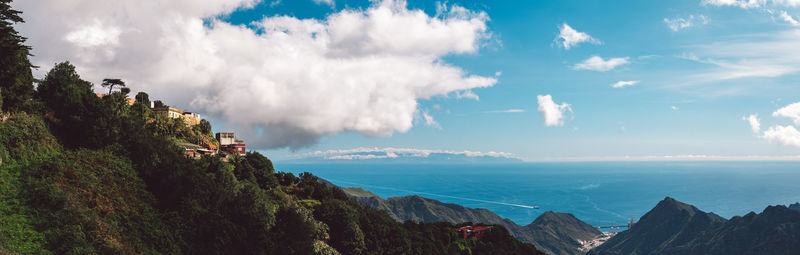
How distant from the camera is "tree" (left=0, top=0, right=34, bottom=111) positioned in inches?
1302

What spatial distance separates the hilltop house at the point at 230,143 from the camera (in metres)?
67.5

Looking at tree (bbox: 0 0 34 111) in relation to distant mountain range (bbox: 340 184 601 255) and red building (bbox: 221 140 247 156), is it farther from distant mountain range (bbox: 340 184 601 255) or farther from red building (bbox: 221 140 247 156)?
distant mountain range (bbox: 340 184 601 255)

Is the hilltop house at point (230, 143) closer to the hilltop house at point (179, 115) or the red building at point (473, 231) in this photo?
the hilltop house at point (179, 115)

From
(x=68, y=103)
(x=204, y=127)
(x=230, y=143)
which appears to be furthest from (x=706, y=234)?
(x=68, y=103)

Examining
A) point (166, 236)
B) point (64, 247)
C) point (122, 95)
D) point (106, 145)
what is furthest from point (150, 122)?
point (64, 247)

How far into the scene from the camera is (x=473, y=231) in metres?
69.6

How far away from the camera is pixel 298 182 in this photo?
58.2m

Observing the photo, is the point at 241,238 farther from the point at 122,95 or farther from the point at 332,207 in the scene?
the point at 122,95

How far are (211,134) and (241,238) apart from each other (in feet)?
140

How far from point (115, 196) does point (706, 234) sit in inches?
6365

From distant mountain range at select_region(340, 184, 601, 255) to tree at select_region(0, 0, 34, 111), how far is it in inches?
4932

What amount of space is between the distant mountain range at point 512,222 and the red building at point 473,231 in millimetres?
86626

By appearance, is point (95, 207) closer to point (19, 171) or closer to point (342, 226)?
point (19, 171)

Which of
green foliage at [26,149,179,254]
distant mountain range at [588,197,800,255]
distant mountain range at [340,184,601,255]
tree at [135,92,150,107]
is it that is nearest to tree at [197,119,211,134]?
tree at [135,92,150,107]
